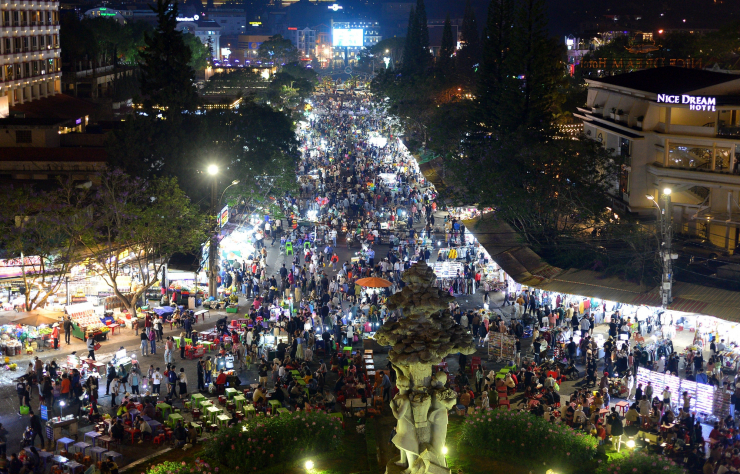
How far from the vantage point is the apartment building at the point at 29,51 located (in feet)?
217

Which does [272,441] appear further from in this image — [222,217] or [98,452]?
[222,217]

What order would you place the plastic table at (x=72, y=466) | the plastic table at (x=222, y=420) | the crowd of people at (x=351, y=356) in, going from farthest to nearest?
the plastic table at (x=222, y=420) < the crowd of people at (x=351, y=356) < the plastic table at (x=72, y=466)

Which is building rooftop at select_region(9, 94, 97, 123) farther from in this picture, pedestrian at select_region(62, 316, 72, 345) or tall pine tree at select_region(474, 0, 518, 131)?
pedestrian at select_region(62, 316, 72, 345)

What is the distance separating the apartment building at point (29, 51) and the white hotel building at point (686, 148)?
148 feet

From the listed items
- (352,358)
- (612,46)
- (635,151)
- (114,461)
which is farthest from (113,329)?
(612,46)

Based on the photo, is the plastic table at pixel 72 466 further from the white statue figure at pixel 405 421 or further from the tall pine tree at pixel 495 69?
the tall pine tree at pixel 495 69

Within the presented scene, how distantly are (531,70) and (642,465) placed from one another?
3244 centimetres

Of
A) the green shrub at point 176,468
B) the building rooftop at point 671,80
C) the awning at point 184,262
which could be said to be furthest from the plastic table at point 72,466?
the building rooftop at point 671,80

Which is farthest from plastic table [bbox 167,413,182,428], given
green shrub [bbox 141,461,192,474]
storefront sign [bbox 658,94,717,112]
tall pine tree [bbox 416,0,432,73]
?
tall pine tree [bbox 416,0,432,73]

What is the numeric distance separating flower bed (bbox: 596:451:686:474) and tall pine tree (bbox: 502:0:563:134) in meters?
30.2

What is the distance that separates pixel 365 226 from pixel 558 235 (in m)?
13.9

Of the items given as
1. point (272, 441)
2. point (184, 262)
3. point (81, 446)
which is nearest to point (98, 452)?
point (81, 446)

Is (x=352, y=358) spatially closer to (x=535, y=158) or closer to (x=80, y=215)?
(x=80, y=215)

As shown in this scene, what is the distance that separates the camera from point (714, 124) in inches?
1500
